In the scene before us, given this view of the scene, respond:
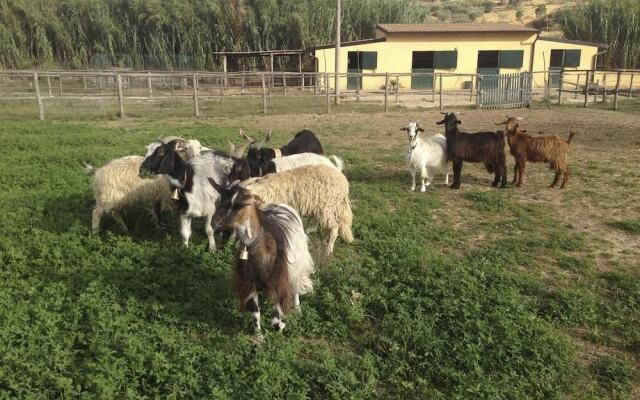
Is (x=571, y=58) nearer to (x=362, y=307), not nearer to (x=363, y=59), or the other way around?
(x=363, y=59)

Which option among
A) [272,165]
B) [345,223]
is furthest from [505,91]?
[345,223]

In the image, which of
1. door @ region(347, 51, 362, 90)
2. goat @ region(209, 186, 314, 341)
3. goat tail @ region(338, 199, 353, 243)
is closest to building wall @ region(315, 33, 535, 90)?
door @ region(347, 51, 362, 90)

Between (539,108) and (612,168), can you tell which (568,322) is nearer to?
(612,168)

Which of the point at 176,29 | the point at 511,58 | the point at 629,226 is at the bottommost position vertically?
the point at 629,226

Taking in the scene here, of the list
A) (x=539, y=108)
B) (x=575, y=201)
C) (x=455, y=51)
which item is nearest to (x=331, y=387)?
(x=575, y=201)

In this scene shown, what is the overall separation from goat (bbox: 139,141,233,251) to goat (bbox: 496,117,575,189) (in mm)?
5302

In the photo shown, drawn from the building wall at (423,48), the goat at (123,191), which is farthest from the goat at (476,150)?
the building wall at (423,48)

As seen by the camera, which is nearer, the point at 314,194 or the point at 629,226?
the point at 314,194

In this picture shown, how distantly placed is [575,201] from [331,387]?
5.90m

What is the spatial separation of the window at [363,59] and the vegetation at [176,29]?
337 inches

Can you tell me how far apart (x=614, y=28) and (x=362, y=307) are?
40.2m

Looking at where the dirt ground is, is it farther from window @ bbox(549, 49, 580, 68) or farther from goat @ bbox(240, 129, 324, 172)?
window @ bbox(549, 49, 580, 68)

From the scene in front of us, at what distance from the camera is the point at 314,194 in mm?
5539

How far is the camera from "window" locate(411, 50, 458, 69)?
2989cm
